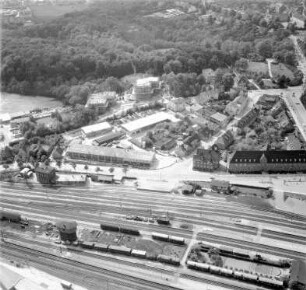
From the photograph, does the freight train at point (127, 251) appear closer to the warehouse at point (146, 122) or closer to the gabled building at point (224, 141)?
the gabled building at point (224, 141)

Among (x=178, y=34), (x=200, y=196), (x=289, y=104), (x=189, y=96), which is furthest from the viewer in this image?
(x=178, y=34)

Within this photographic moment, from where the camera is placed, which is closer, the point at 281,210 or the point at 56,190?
the point at 281,210

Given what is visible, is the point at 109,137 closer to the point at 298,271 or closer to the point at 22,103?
the point at 22,103

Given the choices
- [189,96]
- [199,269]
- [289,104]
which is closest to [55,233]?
[199,269]

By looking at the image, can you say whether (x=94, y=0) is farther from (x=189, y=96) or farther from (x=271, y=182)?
(x=271, y=182)

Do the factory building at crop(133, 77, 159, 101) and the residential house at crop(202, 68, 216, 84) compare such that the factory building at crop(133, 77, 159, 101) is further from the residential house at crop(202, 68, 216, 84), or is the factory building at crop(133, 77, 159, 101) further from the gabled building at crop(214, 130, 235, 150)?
the gabled building at crop(214, 130, 235, 150)

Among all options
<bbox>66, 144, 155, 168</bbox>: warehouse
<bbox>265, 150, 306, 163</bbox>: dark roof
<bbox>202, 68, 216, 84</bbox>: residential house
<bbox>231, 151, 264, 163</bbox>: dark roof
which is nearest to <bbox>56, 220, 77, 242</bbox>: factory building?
<bbox>66, 144, 155, 168</bbox>: warehouse

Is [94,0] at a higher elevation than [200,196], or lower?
higher
